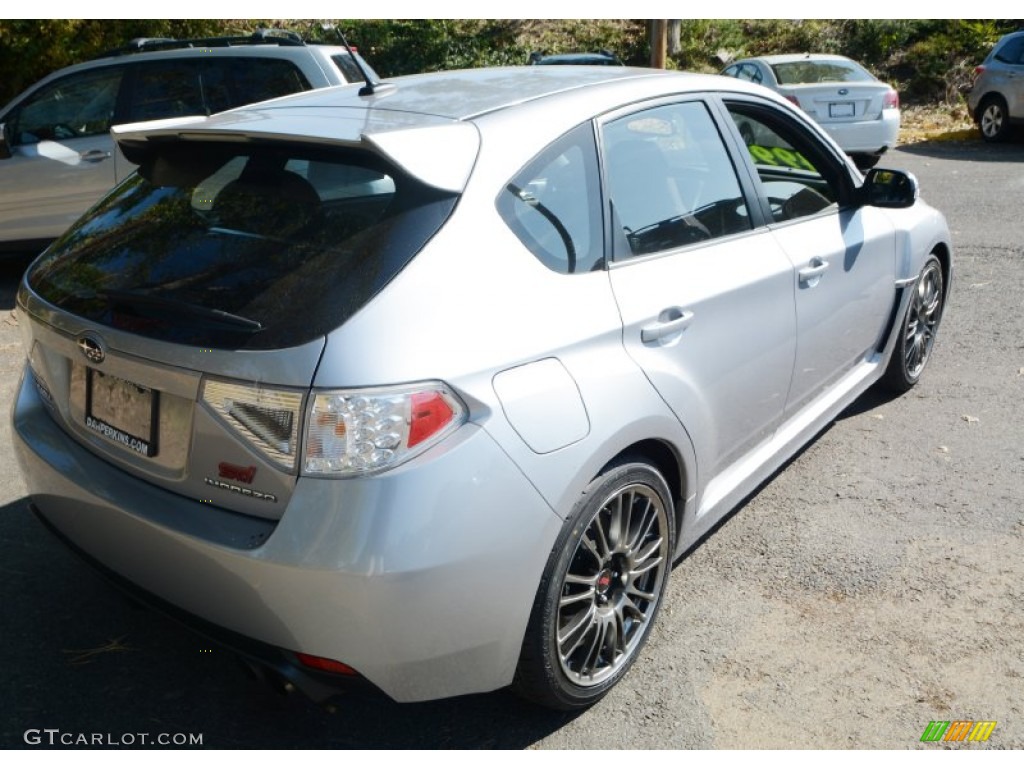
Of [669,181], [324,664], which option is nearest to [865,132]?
[669,181]

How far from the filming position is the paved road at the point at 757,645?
2.99 meters

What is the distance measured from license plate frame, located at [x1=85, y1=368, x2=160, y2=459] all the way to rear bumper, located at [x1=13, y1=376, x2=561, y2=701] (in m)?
0.12

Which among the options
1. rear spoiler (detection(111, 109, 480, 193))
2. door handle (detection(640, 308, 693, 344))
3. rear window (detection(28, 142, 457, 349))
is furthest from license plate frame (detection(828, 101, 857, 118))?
rear window (detection(28, 142, 457, 349))

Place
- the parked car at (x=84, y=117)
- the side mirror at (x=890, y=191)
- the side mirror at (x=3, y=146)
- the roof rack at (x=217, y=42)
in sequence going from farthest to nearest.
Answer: the roof rack at (x=217, y=42) → the parked car at (x=84, y=117) → the side mirror at (x=3, y=146) → the side mirror at (x=890, y=191)

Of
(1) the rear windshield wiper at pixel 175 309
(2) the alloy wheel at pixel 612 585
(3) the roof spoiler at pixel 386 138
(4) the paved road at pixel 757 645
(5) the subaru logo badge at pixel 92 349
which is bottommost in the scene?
(4) the paved road at pixel 757 645

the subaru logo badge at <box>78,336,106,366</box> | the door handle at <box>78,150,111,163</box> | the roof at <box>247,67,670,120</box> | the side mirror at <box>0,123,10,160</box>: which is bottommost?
the door handle at <box>78,150,111,163</box>

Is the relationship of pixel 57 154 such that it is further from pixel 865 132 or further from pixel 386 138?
pixel 865 132

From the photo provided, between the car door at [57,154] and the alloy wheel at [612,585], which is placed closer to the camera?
the alloy wheel at [612,585]

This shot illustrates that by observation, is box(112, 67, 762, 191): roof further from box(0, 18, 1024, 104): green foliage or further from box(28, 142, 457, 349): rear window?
box(0, 18, 1024, 104): green foliage

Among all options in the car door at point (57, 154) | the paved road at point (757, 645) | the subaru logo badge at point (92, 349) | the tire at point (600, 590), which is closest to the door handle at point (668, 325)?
the tire at point (600, 590)

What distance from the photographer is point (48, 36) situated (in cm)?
1276

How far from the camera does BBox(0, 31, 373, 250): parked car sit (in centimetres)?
800

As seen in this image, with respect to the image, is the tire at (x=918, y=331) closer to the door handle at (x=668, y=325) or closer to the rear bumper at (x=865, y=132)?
Result: the door handle at (x=668, y=325)

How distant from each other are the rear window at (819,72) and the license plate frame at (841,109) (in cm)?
43
